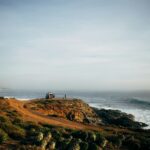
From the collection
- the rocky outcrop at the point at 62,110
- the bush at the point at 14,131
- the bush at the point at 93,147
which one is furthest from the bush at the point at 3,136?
the rocky outcrop at the point at 62,110

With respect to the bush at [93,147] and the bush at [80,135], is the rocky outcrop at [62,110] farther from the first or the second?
the bush at [93,147]

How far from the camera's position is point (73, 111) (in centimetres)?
4550

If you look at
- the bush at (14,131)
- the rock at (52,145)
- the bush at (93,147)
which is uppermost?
Result: the bush at (14,131)

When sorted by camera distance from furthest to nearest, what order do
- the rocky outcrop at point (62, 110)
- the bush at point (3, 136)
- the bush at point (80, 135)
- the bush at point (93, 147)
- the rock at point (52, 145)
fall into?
the rocky outcrop at point (62, 110) → the bush at point (80, 135) → the bush at point (93, 147) → the bush at point (3, 136) → the rock at point (52, 145)

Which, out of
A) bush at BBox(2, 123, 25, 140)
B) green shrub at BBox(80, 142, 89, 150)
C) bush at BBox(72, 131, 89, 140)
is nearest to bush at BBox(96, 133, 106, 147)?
bush at BBox(72, 131, 89, 140)

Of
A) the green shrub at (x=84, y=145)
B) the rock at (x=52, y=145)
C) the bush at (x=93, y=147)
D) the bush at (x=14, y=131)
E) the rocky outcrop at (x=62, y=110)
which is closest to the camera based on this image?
the rock at (x=52, y=145)

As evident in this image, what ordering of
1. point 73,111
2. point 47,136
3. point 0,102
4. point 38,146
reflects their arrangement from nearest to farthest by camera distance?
1. point 38,146
2. point 47,136
3. point 0,102
4. point 73,111

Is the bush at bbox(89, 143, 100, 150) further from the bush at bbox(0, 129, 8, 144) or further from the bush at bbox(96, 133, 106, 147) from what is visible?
the bush at bbox(0, 129, 8, 144)

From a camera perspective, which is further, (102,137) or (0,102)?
(0,102)

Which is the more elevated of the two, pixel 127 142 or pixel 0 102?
pixel 0 102

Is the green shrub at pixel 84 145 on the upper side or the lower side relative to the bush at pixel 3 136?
lower

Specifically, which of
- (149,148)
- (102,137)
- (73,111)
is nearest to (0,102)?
(73,111)

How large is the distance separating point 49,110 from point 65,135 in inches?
800

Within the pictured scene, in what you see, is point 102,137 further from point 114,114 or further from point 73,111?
point 114,114
